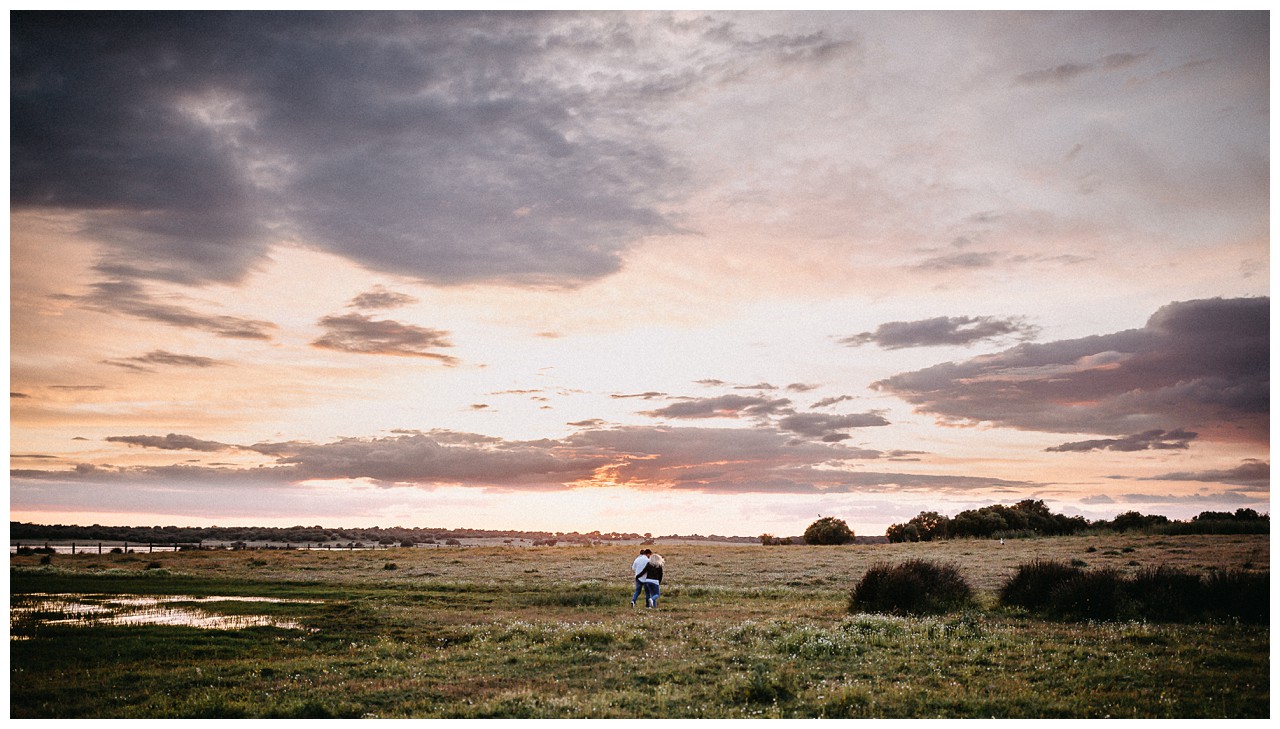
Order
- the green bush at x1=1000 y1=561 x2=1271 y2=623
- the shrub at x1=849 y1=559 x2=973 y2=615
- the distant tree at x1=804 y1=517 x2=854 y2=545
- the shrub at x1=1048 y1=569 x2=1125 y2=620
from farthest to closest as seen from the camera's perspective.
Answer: the distant tree at x1=804 y1=517 x2=854 y2=545
the shrub at x1=849 y1=559 x2=973 y2=615
the shrub at x1=1048 y1=569 x2=1125 y2=620
the green bush at x1=1000 y1=561 x2=1271 y2=623

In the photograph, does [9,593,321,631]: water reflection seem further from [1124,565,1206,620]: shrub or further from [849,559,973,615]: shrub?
[1124,565,1206,620]: shrub

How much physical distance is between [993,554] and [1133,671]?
55783mm

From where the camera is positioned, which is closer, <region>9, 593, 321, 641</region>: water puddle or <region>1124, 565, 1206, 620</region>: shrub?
<region>1124, 565, 1206, 620</region>: shrub

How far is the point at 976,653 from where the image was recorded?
63.9ft

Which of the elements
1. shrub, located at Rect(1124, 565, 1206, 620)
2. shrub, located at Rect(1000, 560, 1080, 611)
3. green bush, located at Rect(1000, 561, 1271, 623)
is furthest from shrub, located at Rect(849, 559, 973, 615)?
shrub, located at Rect(1124, 565, 1206, 620)

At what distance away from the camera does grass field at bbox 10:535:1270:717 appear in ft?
50.0

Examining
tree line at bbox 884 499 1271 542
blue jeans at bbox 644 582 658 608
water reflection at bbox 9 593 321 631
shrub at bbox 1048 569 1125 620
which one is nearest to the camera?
shrub at bbox 1048 569 1125 620

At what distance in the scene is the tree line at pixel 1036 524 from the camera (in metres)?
83.4

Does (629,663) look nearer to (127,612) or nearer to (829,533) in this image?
(127,612)

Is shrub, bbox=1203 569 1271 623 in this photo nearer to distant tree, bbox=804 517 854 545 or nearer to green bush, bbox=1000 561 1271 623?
green bush, bbox=1000 561 1271 623

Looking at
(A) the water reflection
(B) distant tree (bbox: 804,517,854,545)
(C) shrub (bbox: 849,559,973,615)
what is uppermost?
(C) shrub (bbox: 849,559,973,615)

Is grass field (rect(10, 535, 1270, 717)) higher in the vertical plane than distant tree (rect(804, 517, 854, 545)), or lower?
higher

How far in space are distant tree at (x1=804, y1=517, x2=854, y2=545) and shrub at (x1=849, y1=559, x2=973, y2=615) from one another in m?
92.7

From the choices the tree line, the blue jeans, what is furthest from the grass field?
the tree line
